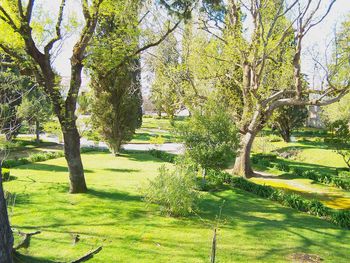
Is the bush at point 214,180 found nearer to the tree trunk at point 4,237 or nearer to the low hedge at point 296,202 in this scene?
the low hedge at point 296,202

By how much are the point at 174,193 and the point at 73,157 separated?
4.23 meters

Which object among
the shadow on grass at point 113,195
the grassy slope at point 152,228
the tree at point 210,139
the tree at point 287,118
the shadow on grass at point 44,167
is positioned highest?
the tree at point 287,118

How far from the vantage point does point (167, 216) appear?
36.2ft

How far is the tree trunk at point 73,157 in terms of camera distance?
12.6 metres

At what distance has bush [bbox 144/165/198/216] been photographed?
1084 cm

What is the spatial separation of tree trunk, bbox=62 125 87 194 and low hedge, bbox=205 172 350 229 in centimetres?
755

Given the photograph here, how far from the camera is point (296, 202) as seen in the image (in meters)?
13.6

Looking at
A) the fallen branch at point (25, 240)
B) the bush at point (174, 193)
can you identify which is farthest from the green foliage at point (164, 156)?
the fallen branch at point (25, 240)

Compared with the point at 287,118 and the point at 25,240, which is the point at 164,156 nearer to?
the point at 287,118

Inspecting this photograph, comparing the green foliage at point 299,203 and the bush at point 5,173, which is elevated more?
the bush at point 5,173

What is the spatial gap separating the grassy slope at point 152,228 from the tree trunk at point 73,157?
56 cm

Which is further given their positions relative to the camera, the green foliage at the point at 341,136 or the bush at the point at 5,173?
the green foliage at the point at 341,136

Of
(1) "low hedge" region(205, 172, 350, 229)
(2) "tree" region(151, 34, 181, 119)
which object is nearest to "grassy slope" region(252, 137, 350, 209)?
(1) "low hedge" region(205, 172, 350, 229)

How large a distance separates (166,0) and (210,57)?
11.1m
